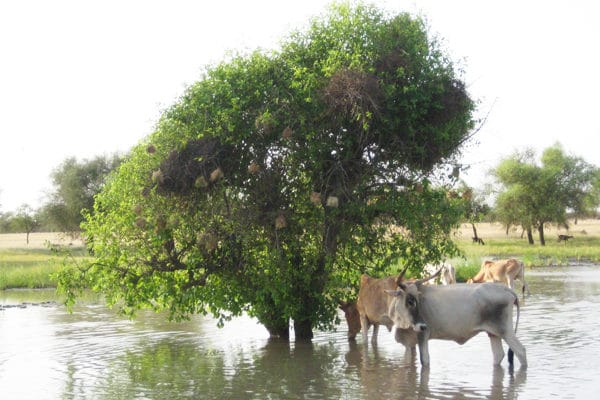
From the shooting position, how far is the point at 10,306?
31156mm

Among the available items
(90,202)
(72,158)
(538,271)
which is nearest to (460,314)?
(538,271)

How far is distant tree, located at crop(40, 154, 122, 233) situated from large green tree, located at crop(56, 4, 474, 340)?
62.4 m

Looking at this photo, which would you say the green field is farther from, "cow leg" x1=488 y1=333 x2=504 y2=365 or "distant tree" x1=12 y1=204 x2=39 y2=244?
"distant tree" x1=12 y1=204 x2=39 y2=244

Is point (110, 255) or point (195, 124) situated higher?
point (195, 124)

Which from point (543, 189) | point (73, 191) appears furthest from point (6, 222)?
point (543, 189)

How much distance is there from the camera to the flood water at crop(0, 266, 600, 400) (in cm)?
1389

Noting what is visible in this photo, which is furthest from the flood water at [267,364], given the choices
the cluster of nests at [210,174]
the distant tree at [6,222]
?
the distant tree at [6,222]

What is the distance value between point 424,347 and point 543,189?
66.7m

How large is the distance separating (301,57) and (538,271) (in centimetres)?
2977

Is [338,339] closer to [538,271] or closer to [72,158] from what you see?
[538,271]

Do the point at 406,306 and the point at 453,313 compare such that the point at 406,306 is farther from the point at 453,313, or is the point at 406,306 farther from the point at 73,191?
the point at 73,191

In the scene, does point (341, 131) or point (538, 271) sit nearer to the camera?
point (341, 131)

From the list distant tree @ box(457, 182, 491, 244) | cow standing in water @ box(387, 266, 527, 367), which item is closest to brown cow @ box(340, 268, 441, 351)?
cow standing in water @ box(387, 266, 527, 367)

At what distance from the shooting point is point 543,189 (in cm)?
7900
